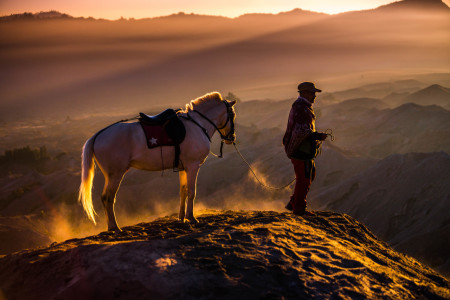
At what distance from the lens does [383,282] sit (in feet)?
16.8

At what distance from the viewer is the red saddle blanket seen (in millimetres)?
6926

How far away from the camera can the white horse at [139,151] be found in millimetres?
6781

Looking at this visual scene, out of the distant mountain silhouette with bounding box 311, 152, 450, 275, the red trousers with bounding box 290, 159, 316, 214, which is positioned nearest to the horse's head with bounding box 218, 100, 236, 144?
the red trousers with bounding box 290, 159, 316, 214

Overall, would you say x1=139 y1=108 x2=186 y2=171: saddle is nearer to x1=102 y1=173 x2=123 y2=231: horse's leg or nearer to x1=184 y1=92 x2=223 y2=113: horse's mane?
x1=184 y1=92 x2=223 y2=113: horse's mane

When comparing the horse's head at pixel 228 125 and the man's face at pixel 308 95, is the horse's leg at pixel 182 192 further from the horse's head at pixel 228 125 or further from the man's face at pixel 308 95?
the man's face at pixel 308 95

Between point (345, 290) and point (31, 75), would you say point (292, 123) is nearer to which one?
point (345, 290)

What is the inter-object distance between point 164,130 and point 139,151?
604mm

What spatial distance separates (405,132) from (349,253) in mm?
41263

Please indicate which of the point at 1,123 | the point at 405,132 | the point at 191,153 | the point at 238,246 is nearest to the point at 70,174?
the point at 191,153

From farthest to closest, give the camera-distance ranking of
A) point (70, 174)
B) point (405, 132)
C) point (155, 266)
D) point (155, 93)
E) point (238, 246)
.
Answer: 1. point (155, 93)
2. point (405, 132)
3. point (70, 174)
4. point (238, 246)
5. point (155, 266)

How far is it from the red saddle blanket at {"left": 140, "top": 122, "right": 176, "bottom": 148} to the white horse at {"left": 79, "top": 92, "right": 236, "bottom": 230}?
82 millimetres

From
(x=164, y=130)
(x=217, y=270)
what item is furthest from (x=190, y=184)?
(x=217, y=270)

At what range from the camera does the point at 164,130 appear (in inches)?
277

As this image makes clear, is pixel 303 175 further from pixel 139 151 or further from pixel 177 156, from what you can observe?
pixel 139 151
